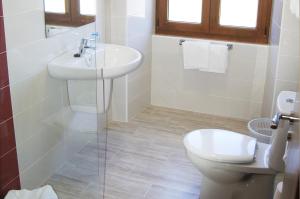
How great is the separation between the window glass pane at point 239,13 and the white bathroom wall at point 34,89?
143cm

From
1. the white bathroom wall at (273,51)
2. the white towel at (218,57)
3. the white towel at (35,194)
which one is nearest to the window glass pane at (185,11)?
the white towel at (218,57)

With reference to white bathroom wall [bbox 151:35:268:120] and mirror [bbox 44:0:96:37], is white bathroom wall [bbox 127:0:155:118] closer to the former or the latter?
white bathroom wall [bbox 151:35:268:120]

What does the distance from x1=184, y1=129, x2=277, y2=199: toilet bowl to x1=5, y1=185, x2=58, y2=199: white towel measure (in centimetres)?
84

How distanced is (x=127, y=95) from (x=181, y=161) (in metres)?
0.84

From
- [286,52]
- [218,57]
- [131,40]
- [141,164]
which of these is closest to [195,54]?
[218,57]

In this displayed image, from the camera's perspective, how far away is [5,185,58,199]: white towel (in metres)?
2.29

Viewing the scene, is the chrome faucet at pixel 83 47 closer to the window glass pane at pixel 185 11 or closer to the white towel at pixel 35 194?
the white towel at pixel 35 194

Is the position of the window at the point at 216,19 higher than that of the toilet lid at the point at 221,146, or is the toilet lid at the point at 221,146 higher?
the window at the point at 216,19

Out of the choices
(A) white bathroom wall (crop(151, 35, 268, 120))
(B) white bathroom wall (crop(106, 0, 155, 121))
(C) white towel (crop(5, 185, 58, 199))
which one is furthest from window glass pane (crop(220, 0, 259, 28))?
(C) white towel (crop(5, 185, 58, 199))

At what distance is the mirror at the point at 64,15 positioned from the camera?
2.54 m

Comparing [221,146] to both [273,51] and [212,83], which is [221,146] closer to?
[273,51]

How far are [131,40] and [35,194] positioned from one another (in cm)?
164

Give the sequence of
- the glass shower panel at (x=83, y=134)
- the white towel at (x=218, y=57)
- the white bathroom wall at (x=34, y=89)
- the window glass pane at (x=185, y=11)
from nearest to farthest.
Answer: the white bathroom wall at (x=34, y=89), the glass shower panel at (x=83, y=134), the white towel at (x=218, y=57), the window glass pane at (x=185, y=11)

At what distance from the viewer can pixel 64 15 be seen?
2.64m
